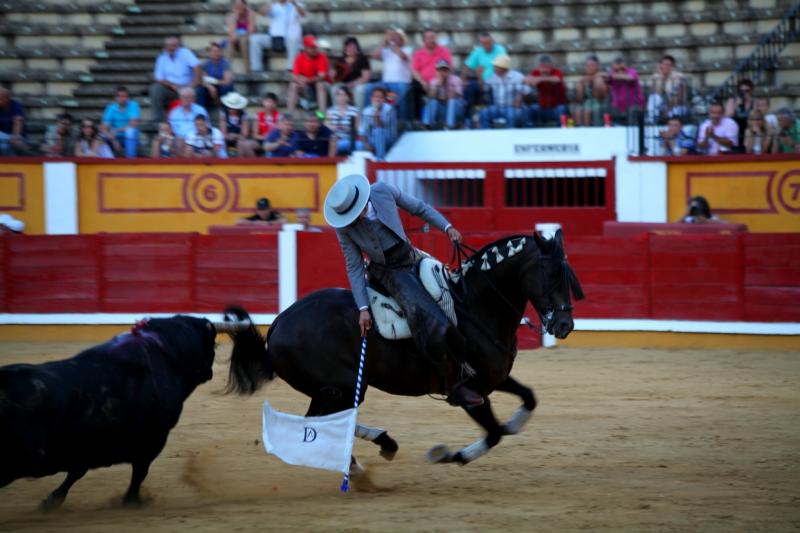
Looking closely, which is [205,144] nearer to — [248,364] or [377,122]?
[377,122]

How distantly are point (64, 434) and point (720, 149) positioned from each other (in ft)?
31.9

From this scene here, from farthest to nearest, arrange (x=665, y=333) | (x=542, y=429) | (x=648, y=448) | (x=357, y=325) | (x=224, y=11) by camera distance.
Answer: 1. (x=224, y=11)
2. (x=665, y=333)
3. (x=542, y=429)
4. (x=648, y=448)
5. (x=357, y=325)

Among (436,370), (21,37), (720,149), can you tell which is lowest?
(436,370)

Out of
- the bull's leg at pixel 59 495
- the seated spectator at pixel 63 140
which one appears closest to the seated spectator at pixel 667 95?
the seated spectator at pixel 63 140

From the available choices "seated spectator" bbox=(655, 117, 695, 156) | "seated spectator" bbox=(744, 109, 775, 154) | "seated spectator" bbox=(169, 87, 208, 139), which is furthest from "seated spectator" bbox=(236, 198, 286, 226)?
"seated spectator" bbox=(744, 109, 775, 154)

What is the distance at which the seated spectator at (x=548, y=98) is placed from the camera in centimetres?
1480

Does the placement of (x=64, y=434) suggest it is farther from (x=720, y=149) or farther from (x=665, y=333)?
(x=720, y=149)

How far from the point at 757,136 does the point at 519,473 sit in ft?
25.3

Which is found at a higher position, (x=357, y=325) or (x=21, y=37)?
(x=21, y=37)

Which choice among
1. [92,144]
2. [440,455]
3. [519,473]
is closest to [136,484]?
[440,455]

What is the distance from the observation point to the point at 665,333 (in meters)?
12.3

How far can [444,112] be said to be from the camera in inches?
601

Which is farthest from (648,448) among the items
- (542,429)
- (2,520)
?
(2,520)

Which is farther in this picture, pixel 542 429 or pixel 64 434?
pixel 542 429
